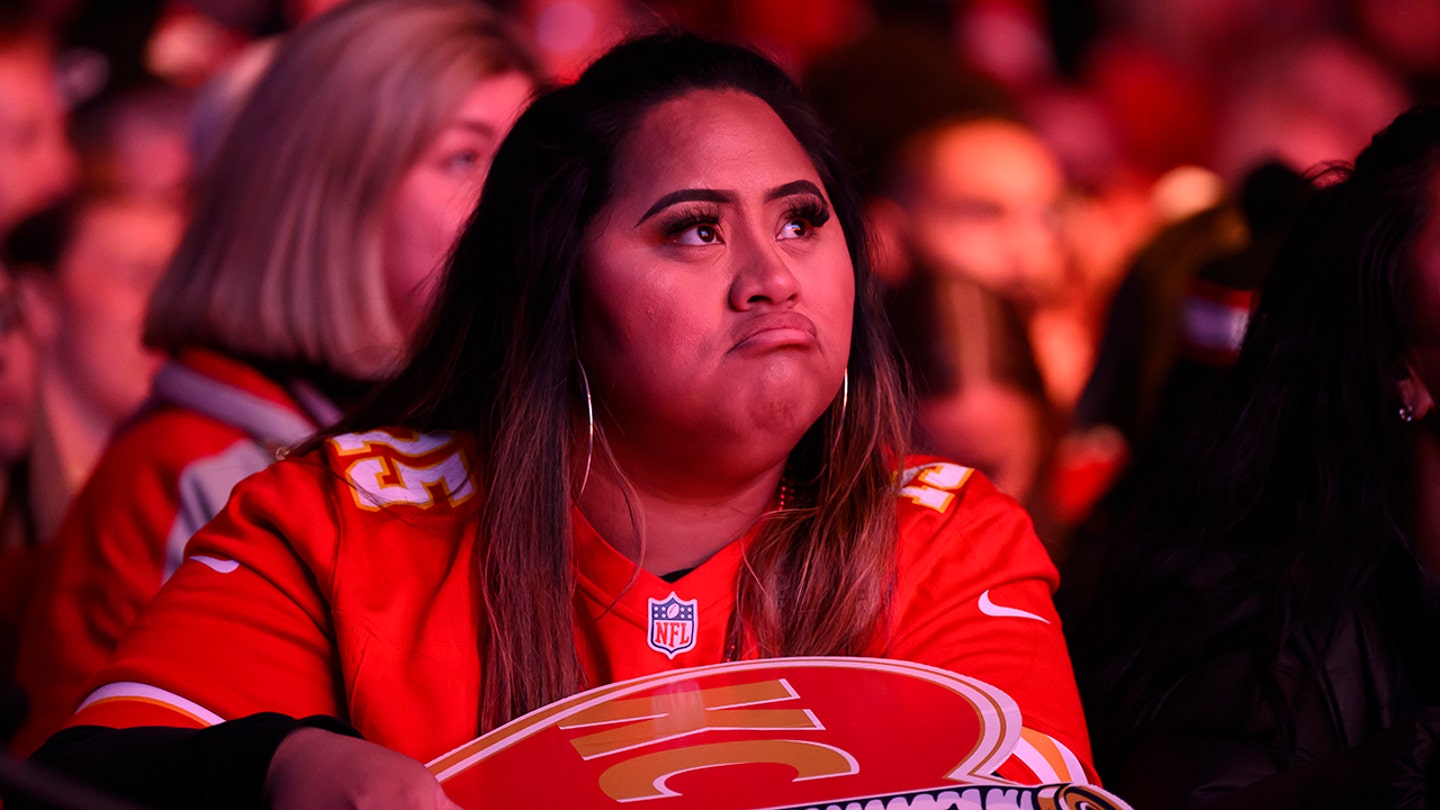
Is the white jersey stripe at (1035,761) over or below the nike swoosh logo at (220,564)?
below

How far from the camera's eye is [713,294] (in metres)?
1.42

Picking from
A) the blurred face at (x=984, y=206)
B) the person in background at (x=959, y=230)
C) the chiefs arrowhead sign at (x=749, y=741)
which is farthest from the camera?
the blurred face at (x=984, y=206)

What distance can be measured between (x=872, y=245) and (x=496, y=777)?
2.73 ft

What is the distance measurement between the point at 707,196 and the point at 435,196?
1176 millimetres

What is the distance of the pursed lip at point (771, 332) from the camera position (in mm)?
1395

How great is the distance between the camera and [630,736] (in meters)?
1.20

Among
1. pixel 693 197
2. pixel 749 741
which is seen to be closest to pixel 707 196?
pixel 693 197

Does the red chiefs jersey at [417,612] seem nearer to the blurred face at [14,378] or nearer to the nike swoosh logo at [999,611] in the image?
the nike swoosh logo at [999,611]

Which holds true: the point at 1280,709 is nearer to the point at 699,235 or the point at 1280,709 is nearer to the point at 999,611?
the point at 999,611

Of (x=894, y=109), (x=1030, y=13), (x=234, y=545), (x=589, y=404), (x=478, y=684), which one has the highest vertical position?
(x=1030, y=13)

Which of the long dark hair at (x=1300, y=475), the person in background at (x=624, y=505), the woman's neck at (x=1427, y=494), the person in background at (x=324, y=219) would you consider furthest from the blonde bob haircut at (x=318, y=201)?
the woman's neck at (x=1427, y=494)

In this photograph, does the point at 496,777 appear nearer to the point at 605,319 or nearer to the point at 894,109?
the point at 605,319

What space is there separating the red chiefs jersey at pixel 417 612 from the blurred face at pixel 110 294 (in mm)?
2124

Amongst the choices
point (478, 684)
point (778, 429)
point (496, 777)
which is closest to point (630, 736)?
point (496, 777)
